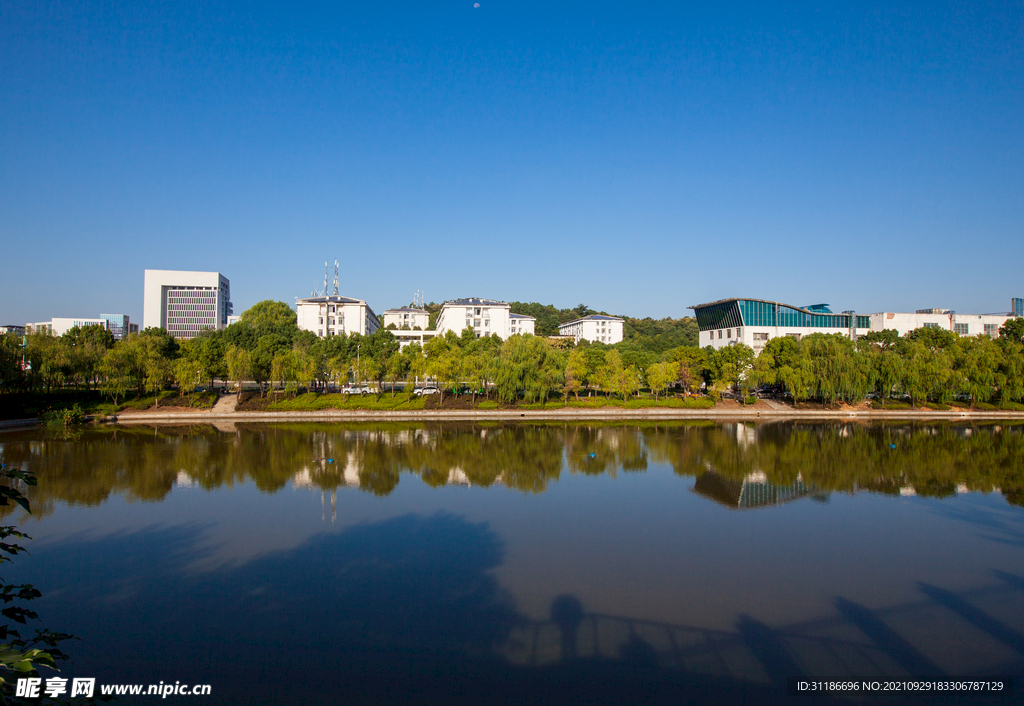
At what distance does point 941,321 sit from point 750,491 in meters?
37.0

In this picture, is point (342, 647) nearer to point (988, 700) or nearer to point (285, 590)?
point (285, 590)

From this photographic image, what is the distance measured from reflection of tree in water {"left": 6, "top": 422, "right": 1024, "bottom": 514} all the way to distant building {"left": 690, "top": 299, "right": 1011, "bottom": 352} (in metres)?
15.8

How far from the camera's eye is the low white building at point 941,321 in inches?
1545

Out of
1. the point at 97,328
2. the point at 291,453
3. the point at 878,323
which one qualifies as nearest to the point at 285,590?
the point at 291,453

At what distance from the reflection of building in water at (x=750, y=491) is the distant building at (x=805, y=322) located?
1051 inches

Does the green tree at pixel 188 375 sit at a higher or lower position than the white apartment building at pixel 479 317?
lower

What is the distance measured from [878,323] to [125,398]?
149 ft

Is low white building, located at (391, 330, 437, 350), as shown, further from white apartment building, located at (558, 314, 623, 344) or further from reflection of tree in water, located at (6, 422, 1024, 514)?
reflection of tree in water, located at (6, 422, 1024, 514)

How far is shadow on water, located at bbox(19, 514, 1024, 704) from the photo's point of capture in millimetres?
5281

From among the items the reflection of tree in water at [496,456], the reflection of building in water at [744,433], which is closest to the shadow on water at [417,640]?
the reflection of tree in water at [496,456]

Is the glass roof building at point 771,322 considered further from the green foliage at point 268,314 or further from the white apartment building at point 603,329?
the green foliage at point 268,314

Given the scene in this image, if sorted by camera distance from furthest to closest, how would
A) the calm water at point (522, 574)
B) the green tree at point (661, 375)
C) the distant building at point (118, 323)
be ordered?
the distant building at point (118, 323) < the green tree at point (661, 375) < the calm water at point (522, 574)

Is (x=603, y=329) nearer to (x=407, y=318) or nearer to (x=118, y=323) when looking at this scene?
(x=407, y=318)

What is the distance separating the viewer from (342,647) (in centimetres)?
590
